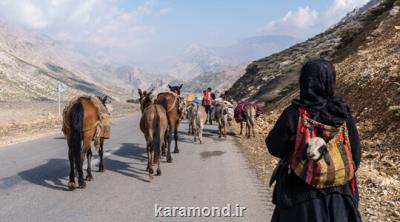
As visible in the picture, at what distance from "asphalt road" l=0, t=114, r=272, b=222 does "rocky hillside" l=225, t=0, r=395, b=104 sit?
79.4ft

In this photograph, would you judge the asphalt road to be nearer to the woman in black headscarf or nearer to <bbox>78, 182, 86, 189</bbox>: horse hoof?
<bbox>78, 182, 86, 189</bbox>: horse hoof

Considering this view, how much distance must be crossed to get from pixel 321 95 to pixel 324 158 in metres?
0.54

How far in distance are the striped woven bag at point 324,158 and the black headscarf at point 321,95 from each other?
7cm

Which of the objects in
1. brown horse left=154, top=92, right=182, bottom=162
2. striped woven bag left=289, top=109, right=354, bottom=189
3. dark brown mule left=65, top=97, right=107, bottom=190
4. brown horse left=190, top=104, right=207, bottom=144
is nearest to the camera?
striped woven bag left=289, top=109, right=354, bottom=189

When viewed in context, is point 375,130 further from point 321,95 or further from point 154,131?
point 321,95

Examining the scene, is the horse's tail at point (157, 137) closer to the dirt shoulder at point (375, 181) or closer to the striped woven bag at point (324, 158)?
the dirt shoulder at point (375, 181)

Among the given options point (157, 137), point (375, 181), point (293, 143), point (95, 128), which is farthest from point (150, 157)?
point (293, 143)

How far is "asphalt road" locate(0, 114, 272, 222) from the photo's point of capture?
25.3ft

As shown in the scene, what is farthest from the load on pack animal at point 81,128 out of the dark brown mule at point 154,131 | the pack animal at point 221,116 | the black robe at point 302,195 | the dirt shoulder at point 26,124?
the pack animal at point 221,116

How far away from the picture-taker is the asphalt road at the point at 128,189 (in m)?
7.70

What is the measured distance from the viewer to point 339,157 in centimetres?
399

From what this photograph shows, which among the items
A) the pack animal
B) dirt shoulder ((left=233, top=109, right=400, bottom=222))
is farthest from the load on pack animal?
the pack animal

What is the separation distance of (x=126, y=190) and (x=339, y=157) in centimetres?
618

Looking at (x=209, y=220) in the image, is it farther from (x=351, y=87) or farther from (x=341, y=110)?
(x=351, y=87)
